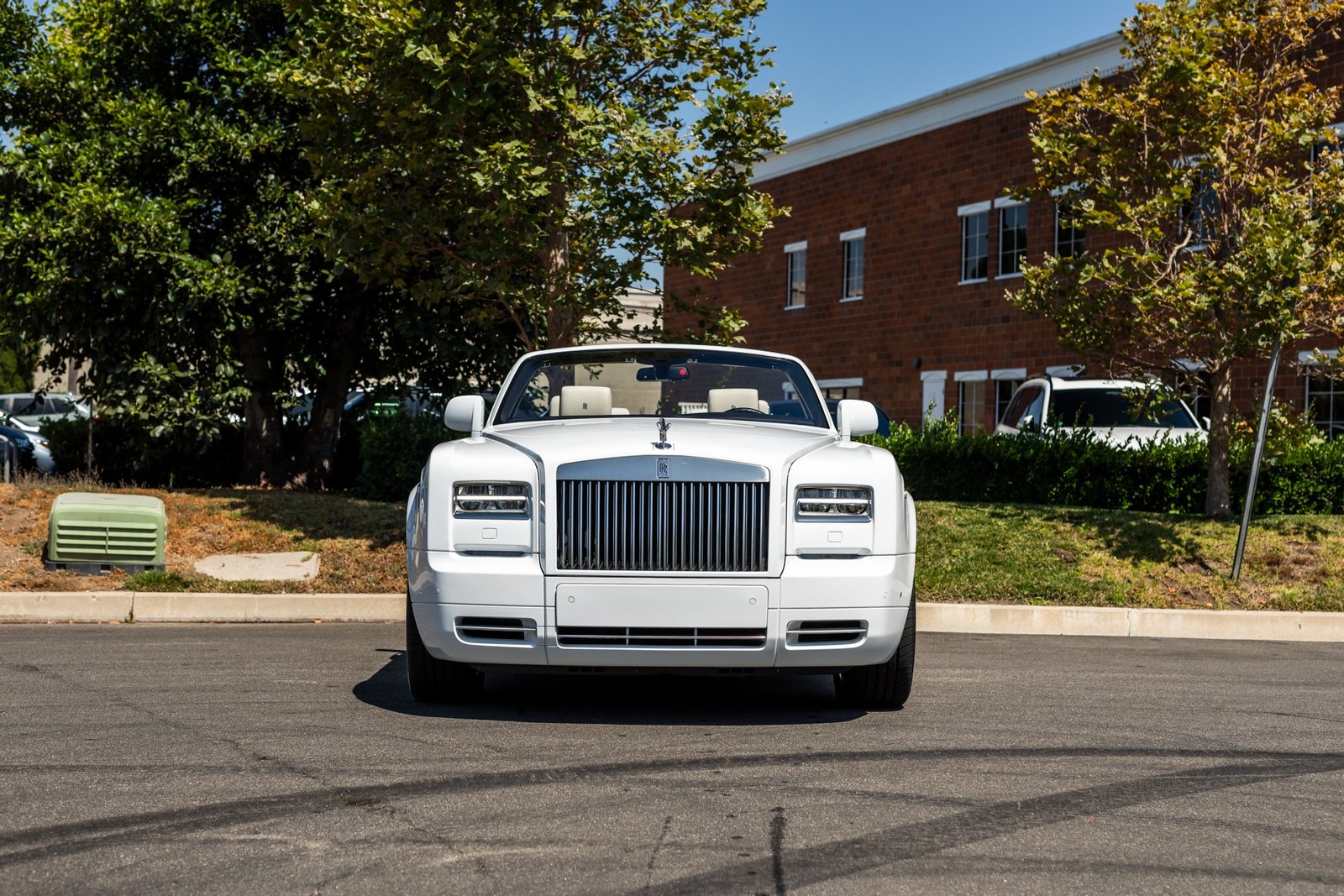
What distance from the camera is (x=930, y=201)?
96.8ft

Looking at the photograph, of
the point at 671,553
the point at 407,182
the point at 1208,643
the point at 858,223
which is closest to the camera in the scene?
the point at 671,553

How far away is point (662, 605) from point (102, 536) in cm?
720

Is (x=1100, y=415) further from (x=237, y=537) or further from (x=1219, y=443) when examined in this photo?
(x=237, y=537)

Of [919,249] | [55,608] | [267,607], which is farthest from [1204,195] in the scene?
[919,249]

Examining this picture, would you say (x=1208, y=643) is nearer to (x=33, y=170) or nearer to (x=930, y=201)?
(x=33, y=170)

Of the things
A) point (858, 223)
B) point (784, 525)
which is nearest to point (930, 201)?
point (858, 223)

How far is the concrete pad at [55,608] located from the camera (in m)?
10.7

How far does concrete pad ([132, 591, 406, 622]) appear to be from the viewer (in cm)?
1090

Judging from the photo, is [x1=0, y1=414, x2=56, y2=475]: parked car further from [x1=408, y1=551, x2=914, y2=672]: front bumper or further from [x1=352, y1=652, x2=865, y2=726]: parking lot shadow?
[x1=408, y1=551, x2=914, y2=672]: front bumper

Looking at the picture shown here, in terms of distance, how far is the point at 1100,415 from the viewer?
17516 mm

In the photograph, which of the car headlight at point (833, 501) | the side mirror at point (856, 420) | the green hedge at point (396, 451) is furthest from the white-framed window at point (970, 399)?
the car headlight at point (833, 501)

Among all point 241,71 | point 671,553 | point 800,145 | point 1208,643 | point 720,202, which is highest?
point 800,145

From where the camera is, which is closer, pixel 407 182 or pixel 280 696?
pixel 280 696

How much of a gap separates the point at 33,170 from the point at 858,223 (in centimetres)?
1894
